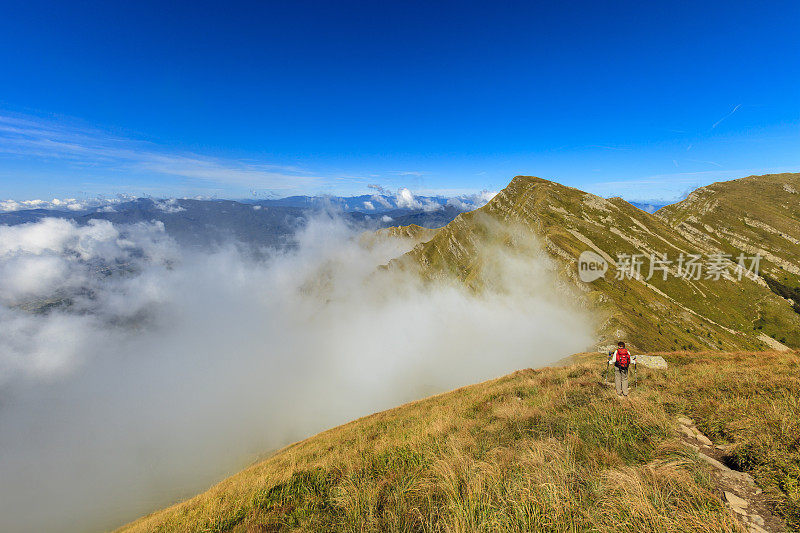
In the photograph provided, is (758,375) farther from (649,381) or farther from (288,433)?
(288,433)

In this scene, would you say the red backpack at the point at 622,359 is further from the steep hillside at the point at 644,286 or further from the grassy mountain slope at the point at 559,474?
the steep hillside at the point at 644,286

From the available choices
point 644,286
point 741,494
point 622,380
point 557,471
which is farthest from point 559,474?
point 644,286

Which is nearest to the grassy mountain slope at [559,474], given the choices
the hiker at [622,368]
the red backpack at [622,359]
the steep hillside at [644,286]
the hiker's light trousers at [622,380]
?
the hiker's light trousers at [622,380]

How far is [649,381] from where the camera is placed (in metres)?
15.5

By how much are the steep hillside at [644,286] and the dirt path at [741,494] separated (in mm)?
90383

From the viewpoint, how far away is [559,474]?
243 inches

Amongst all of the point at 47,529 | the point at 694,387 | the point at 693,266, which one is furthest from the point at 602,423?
the point at 47,529

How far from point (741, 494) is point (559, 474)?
135 inches

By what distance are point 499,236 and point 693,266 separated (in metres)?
102

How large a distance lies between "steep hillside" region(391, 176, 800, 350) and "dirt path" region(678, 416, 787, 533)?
297 feet

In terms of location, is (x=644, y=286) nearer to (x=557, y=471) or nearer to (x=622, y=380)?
(x=622, y=380)

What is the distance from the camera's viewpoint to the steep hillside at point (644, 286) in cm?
10233

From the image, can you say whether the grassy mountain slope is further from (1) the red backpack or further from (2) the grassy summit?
(1) the red backpack

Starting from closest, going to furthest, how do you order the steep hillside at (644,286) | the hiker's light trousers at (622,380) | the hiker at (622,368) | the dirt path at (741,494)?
1. the dirt path at (741,494)
2. the hiker's light trousers at (622,380)
3. the hiker at (622,368)
4. the steep hillside at (644,286)
